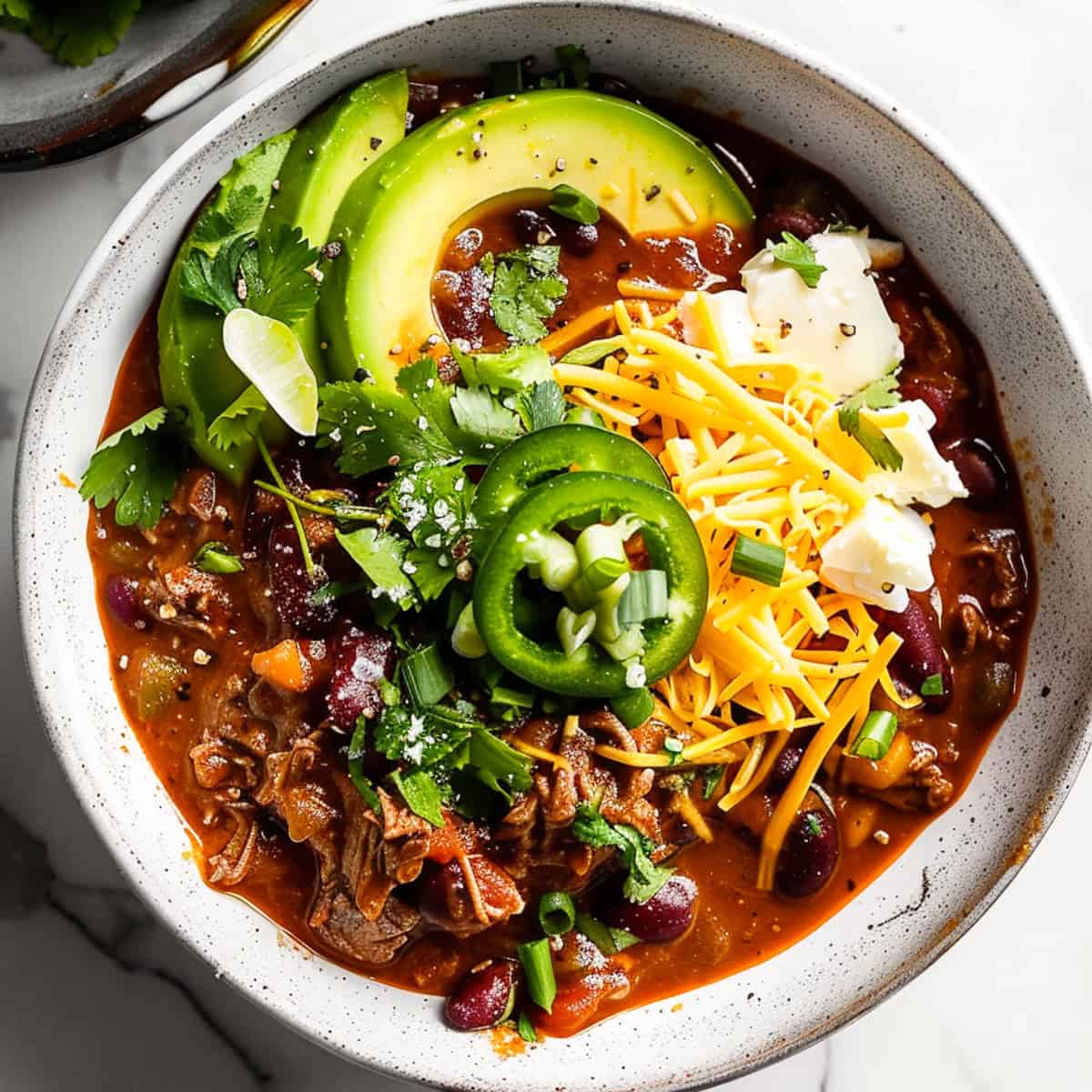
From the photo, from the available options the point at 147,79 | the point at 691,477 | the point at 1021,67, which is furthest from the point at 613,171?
the point at 1021,67

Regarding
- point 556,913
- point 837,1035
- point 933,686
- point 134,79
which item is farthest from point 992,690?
point 134,79

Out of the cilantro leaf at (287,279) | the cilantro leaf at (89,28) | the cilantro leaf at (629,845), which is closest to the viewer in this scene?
the cilantro leaf at (287,279)

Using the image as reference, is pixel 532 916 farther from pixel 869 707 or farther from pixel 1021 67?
pixel 1021 67

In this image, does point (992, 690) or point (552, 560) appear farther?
point (992, 690)

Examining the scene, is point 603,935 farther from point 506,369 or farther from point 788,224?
point 788,224

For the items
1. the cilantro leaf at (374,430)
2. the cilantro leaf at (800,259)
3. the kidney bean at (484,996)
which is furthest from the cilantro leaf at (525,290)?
the kidney bean at (484,996)

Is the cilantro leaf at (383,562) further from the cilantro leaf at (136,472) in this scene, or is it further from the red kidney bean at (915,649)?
Answer: the red kidney bean at (915,649)

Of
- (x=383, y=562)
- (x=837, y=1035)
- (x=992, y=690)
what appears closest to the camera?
(x=383, y=562)
